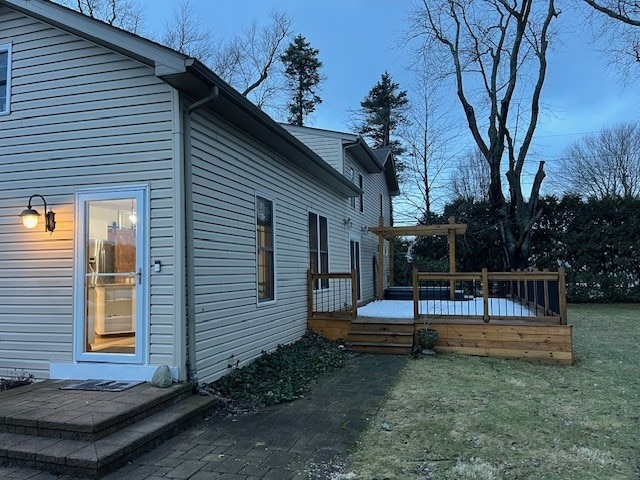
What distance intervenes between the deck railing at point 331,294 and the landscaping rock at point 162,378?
411 centimetres

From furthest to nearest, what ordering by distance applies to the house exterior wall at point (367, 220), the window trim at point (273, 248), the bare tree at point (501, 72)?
1. the bare tree at point (501, 72)
2. the house exterior wall at point (367, 220)
3. the window trim at point (273, 248)

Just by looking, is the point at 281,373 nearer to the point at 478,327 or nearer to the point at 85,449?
the point at 85,449

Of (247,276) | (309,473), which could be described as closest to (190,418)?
(309,473)

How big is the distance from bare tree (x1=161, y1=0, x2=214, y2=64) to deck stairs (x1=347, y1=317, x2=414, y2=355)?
693 inches

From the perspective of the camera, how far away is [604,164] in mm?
24016

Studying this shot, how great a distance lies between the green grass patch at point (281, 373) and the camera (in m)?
4.86

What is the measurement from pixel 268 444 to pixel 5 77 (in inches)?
205

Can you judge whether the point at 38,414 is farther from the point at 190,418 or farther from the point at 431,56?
the point at 431,56

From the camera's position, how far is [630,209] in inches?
612

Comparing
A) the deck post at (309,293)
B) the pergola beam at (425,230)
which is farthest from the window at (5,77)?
the pergola beam at (425,230)

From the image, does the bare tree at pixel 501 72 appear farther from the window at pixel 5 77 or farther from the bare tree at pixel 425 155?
the window at pixel 5 77

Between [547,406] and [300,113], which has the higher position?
[300,113]

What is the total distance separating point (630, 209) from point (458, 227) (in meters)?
7.78

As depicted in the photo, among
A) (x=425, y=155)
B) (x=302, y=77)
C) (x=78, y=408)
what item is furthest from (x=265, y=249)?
(x=302, y=77)
